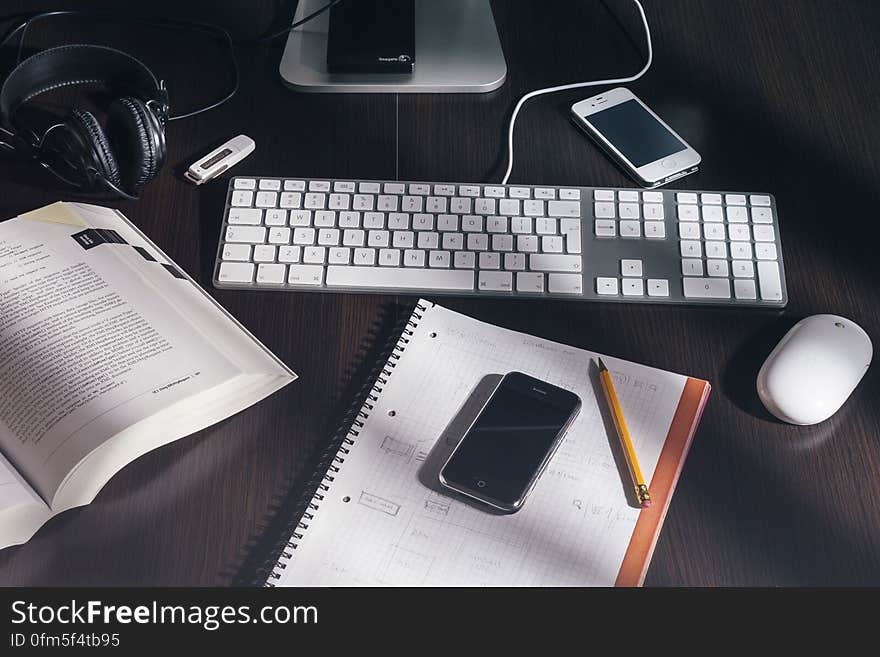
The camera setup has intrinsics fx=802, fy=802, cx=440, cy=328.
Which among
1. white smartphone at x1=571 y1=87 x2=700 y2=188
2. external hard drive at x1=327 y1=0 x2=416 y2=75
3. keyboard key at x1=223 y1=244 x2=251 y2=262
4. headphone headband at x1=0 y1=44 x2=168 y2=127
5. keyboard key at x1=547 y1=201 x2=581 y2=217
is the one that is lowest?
keyboard key at x1=223 y1=244 x2=251 y2=262

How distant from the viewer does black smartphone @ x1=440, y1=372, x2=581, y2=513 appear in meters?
0.63

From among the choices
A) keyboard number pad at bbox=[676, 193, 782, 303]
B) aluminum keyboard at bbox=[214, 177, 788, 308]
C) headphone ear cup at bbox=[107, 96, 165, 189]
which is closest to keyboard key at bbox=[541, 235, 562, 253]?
aluminum keyboard at bbox=[214, 177, 788, 308]

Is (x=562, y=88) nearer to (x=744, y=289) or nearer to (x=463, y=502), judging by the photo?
(x=744, y=289)

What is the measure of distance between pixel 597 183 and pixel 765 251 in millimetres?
179

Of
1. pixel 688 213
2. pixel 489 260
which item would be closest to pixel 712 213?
pixel 688 213

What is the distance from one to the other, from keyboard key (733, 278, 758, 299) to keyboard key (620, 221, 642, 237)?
0.10 m

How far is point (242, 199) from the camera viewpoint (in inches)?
30.8

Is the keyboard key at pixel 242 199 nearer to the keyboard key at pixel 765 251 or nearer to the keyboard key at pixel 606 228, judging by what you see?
the keyboard key at pixel 606 228

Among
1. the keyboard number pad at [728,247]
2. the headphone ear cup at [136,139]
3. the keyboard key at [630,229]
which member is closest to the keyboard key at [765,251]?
the keyboard number pad at [728,247]

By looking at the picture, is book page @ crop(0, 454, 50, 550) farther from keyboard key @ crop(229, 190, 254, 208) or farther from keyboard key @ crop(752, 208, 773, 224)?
keyboard key @ crop(752, 208, 773, 224)

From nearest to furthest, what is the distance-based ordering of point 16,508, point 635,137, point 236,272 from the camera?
1. point 16,508
2. point 236,272
3. point 635,137

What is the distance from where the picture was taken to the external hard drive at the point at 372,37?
0.89 meters

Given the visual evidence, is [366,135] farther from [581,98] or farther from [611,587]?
[611,587]

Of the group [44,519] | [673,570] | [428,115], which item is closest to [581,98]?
[428,115]
